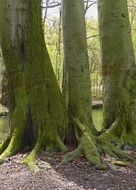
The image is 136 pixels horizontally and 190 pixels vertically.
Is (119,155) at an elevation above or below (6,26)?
below

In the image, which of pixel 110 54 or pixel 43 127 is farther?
pixel 110 54

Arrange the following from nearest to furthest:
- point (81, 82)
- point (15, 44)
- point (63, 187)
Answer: point (63, 187) < point (15, 44) < point (81, 82)

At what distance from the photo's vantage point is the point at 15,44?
8578mm

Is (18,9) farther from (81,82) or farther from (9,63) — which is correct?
(81,82)

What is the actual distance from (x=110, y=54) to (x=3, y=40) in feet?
9.48

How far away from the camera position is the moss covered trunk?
10250mm

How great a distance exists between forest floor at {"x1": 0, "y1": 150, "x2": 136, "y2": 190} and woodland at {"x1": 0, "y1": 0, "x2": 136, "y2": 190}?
15 millimetres

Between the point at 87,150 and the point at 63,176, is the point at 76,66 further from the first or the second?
the point at 63,176

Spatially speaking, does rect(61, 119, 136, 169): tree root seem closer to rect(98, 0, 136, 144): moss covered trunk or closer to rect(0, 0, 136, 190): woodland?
rect(0, 0, 136, 190): woodland

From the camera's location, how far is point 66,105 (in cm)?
938

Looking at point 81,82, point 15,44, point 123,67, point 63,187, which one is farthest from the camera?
point 123,67

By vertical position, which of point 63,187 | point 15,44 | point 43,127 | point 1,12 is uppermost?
point 1,12

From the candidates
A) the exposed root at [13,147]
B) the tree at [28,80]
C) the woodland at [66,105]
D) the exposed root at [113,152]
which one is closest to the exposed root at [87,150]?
the woodland at [66,105]

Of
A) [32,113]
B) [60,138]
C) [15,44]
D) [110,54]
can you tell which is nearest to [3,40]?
[15,44]
